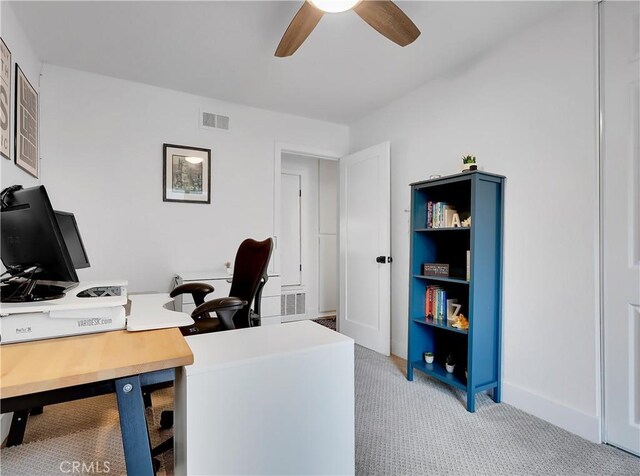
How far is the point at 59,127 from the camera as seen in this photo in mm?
2748

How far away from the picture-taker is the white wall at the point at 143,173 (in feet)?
9.14

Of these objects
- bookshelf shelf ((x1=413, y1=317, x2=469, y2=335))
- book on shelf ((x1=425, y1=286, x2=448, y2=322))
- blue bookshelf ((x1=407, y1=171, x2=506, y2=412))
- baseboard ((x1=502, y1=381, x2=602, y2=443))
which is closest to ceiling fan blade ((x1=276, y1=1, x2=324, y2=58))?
blue bookshelf ((x1=407, y1=171, x2=506, y2=412))

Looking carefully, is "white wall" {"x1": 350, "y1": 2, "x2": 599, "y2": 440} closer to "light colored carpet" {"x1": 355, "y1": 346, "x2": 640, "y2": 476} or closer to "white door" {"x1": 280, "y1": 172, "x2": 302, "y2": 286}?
"light colored carpet" {"x1": 355, "y1": 346, "x2": 640, "y2": 476}

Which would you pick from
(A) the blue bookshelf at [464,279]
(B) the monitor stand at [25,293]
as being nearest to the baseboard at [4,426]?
(B) the monitor stand at [25,293]

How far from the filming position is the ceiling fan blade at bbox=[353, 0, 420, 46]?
1646mm

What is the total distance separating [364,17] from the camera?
1732mm

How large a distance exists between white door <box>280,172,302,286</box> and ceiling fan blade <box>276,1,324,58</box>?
2.75m

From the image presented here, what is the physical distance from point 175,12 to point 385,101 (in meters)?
2.05

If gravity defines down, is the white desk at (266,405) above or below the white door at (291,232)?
below

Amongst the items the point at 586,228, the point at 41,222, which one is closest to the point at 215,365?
the point at 41,222

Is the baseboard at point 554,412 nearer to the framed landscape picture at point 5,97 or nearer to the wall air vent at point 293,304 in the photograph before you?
the wall air vent at point 293,304

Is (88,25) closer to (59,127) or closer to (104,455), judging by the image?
(59,127)

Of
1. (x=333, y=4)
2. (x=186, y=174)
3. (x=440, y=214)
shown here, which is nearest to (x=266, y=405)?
(x=333, y=4)

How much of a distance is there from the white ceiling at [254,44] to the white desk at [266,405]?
1957mm
